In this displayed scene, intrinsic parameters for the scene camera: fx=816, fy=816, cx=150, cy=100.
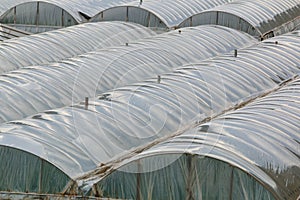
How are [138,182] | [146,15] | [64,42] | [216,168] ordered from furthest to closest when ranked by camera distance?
[146,15] < [64,42] < [138,182] < [216,168]

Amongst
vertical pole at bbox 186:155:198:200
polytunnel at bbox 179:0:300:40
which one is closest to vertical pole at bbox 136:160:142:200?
vertical pole at bbox 186:155:198:200

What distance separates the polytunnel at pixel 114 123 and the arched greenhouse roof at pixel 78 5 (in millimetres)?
8839

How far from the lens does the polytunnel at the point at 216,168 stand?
10672 mm

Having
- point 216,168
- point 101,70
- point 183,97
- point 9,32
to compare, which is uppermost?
point 9,32

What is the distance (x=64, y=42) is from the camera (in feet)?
70.4

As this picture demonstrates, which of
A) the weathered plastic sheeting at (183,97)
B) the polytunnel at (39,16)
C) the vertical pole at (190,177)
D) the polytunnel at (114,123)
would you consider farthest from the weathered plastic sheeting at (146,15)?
the vertical pole at (190,177)

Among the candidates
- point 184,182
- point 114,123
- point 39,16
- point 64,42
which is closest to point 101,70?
point 64,42

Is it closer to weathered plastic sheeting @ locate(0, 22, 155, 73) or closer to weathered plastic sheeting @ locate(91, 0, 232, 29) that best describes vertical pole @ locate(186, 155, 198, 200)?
weathered plastic sheeting @ locate(0, 22, 155, 73)

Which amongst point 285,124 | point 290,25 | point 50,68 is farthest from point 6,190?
point 290,25

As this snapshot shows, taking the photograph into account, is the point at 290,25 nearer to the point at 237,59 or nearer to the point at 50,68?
the point at 237,59

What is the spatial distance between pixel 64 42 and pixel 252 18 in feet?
21.2

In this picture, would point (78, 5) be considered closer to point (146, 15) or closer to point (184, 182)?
point (146, 15)

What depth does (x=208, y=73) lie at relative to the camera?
55.1 ft

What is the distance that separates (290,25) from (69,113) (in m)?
14.5
